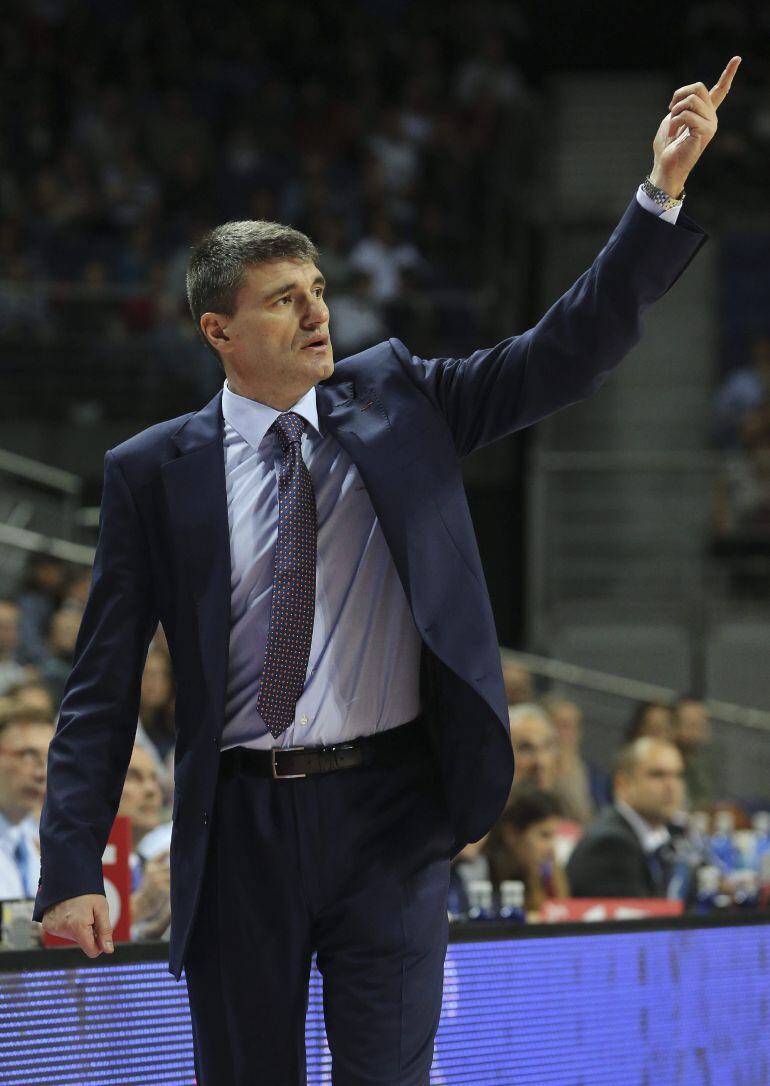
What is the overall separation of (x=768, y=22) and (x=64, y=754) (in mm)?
11967

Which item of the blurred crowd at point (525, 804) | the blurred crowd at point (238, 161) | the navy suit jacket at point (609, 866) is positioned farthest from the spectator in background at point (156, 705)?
the blurred crowd at point (238, 161)

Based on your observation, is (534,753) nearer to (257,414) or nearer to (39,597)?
(39,597)

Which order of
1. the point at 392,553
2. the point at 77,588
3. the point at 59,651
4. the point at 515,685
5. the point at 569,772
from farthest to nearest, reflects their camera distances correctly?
the point at 77,588, the point at 515,685, the point at 59,651, the point at 569,772, the point at 392,553

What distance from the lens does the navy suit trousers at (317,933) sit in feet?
8.09

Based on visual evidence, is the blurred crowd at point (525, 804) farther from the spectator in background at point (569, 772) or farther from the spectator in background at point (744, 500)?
the spectator in background at point (744, 500)

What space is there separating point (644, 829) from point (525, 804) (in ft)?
1.72

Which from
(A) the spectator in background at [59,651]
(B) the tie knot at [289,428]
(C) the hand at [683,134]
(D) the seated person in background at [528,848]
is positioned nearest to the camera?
(C) the hand at [683,134]

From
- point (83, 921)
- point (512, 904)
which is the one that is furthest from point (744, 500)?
point (83, 921)

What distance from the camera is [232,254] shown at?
102 inches

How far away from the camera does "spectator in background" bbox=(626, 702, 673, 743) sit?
7.66 meters

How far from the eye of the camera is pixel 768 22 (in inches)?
518

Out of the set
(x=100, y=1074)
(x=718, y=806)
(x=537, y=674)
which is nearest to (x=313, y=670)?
(x=100, y=1074)

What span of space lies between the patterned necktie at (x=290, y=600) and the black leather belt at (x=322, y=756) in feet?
0.16

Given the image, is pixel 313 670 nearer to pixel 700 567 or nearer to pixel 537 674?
pixel 537 674
